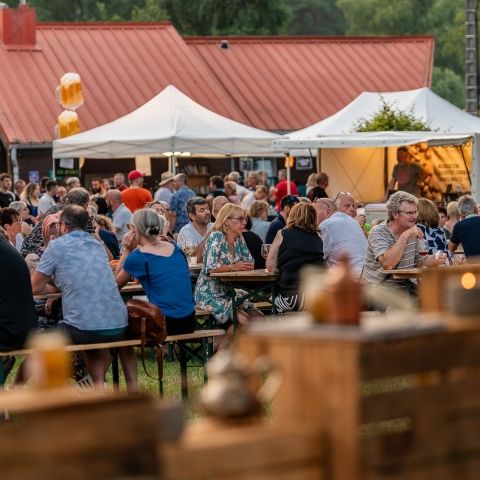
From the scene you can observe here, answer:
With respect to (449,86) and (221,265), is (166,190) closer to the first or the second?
(221,265)

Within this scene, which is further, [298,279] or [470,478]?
[298,279]

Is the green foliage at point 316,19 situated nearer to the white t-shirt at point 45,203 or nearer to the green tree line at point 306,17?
the green tree line at point 306,17

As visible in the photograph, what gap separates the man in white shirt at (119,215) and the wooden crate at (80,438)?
42.4ft

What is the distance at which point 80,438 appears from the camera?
3688 mm

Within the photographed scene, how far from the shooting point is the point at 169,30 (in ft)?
122

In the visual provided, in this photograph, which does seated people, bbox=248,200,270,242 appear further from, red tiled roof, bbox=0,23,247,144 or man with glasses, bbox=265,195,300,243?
red tiled roof, bbox=0,23,247,144

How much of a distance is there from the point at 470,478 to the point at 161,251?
5704 millimetres

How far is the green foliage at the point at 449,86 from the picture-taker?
207 ft

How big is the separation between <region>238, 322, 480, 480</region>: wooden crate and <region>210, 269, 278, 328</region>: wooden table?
23.5 ft

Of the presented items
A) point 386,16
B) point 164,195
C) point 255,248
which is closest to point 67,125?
point 164,195

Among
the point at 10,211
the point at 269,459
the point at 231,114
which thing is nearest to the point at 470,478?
the point at 269,459

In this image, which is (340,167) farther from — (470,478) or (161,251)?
(470,478)

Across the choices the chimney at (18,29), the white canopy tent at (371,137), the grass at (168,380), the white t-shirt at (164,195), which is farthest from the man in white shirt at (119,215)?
the chimney at (18,29)

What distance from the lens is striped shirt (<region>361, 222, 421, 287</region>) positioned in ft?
38.2
